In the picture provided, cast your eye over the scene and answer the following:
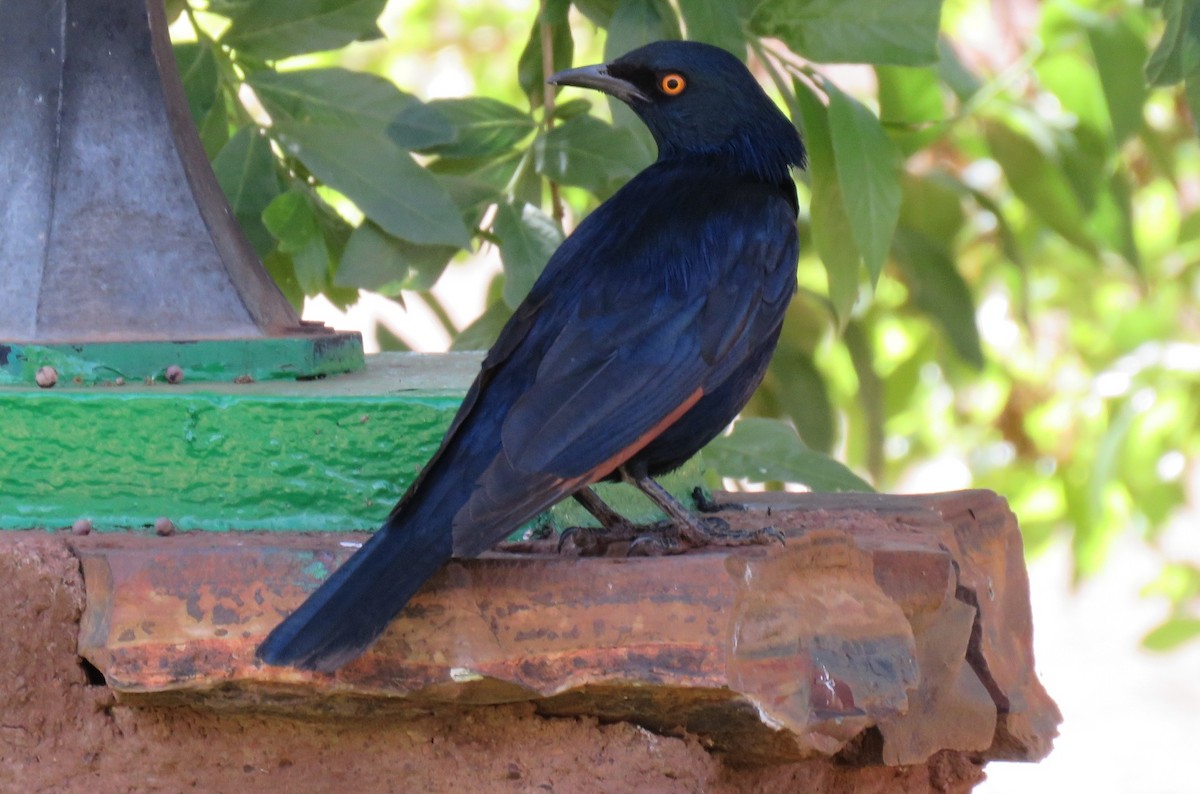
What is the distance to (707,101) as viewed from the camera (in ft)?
9.10

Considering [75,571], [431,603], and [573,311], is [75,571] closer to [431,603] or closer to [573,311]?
[431,603]

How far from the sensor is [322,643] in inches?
72.2

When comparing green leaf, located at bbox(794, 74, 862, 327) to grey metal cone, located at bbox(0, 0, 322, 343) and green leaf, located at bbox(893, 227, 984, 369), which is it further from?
grey metal cone, located at bbox(0, 0, 322, 343)

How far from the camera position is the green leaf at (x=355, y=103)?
9.96 feet

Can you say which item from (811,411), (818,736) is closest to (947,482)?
(811,411)

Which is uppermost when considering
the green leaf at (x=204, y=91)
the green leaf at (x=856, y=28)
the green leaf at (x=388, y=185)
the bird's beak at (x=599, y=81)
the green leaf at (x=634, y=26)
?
Answer: the green leaf at (x=856, y=28)

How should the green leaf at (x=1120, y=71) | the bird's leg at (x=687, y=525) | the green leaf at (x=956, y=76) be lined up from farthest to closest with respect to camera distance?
the green leaf at (x=956, y=76)
the green leaf at (x=1120, y=71)
the bird's leg at (x=687, y=525)

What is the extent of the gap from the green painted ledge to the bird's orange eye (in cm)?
85

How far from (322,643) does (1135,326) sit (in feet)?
10.8

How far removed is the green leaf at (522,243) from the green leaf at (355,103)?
21 cm

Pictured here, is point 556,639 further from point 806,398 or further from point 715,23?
point 806,398

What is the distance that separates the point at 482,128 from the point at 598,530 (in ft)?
3.79

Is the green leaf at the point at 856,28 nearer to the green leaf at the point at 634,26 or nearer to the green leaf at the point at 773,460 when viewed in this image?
the green leaf at the point at 634,26

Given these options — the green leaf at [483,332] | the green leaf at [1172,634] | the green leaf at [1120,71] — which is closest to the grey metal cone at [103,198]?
the green leaf at [483,332]
